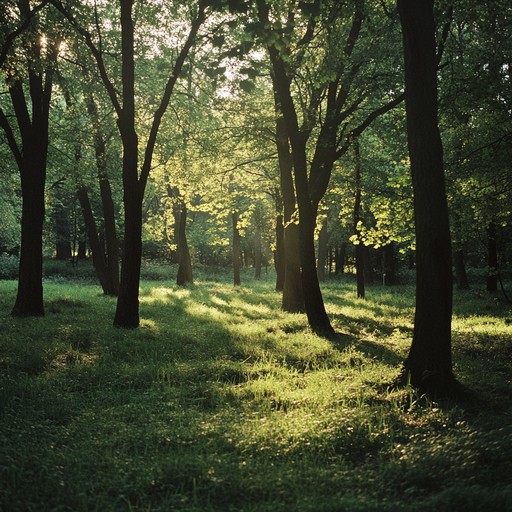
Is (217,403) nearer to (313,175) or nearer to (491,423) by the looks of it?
(491,423)

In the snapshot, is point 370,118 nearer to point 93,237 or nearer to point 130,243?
point 130,243

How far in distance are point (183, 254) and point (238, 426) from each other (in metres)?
22.9

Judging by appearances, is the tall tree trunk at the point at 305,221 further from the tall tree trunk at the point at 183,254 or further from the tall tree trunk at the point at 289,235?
the tall tree trunk at the point at 183,254

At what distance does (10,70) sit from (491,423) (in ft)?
42.7

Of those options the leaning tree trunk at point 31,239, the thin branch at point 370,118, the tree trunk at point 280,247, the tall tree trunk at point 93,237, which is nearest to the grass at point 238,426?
the leaning tree trunk at point 31,239

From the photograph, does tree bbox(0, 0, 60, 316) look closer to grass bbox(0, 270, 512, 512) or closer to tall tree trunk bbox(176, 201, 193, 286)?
grass bbox(0, 270, 512, 512)

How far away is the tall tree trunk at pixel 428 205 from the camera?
21.5 feet

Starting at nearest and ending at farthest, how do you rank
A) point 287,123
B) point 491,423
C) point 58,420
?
point 491,423, point 58,420, point 287,123

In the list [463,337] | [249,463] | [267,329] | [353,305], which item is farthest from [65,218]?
[249,463]

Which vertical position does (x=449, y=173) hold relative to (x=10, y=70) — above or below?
below

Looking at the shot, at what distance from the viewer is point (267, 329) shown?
40.5 ft

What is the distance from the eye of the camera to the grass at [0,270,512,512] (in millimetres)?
3658

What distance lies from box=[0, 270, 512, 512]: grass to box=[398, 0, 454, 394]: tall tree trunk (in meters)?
0.83

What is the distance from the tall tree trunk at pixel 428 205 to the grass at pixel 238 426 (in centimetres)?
83
